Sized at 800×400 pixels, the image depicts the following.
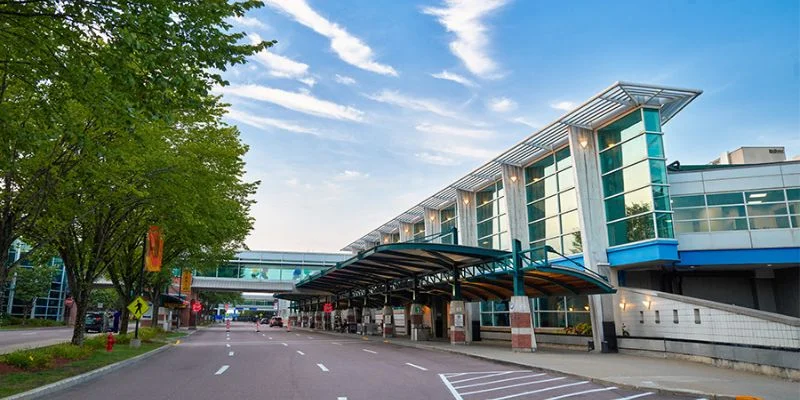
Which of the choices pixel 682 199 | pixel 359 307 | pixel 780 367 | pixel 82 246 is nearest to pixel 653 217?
pixel 682 199

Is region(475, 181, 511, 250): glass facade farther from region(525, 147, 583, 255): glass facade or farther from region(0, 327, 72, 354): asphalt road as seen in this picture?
region(0, 327, 72, 354): asphalt road

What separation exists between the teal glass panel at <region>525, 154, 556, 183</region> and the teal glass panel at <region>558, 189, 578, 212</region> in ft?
6.61

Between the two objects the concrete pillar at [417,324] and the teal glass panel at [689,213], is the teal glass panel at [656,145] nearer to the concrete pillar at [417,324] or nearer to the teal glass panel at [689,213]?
the teal glass panel at [689,213]

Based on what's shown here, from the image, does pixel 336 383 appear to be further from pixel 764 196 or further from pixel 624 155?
pixel 764 196

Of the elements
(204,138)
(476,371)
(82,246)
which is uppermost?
(204,138)

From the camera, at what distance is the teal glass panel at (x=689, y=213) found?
88.9 ft

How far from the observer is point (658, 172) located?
25828 mm

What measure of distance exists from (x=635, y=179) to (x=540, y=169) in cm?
833

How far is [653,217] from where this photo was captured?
2531cm

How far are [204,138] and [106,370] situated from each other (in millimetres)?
10303

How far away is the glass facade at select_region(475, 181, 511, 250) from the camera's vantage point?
37812mm

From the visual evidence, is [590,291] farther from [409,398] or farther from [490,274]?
[409,398]

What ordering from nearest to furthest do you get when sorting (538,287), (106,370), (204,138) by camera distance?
(106,370) → (204,138) → (538,287)

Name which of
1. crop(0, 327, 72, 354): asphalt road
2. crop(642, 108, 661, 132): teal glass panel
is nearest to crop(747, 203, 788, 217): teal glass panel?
crop(642, 108, 661, 132): teal glass panel
